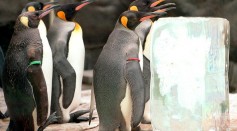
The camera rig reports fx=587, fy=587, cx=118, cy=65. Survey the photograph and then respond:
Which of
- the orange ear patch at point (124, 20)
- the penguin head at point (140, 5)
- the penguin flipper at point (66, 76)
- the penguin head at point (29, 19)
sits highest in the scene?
the penguin head at point (29, 19)

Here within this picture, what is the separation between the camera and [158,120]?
11.4 feet

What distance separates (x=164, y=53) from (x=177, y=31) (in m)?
0.15

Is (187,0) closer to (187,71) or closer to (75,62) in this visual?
(75,62)

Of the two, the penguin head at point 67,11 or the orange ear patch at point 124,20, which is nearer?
the orange ear patch at point 124,20

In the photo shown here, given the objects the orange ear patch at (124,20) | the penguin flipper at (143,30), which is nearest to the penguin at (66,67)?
the penguin flipper at (143,30)

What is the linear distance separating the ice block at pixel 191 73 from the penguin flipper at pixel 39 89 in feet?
4.17

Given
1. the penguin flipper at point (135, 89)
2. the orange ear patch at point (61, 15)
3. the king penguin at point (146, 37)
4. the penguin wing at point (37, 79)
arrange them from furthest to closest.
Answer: the orange ear patch at point (61, 15), the king penguin at point (146, 37), the penguin wing at point (37, 79), the penguin flipper at point (135, 89)

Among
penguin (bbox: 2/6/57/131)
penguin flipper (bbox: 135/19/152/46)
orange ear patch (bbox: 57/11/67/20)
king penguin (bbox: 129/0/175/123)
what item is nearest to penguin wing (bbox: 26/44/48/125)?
penguin (bbox: 2/6/57/131)

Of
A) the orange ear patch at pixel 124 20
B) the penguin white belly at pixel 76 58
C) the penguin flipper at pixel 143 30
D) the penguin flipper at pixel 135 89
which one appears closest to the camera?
the penguin flipper at pixel 135 89

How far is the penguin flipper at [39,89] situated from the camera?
4.40 metres

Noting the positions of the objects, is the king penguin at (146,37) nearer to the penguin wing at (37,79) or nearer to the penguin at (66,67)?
the penguin at (66,67)

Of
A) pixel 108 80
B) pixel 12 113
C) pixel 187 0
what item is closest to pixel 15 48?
pixel 12 113

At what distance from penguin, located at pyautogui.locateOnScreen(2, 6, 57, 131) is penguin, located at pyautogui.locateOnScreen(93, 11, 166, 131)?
42 centimetres

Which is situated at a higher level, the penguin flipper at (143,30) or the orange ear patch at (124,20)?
the orange ear patch at (124,20)
